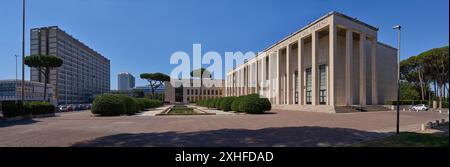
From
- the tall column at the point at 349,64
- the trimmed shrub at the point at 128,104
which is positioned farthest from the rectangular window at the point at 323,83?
the trimmed shrub at the point at 128,104

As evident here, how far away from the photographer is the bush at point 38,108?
860 inches

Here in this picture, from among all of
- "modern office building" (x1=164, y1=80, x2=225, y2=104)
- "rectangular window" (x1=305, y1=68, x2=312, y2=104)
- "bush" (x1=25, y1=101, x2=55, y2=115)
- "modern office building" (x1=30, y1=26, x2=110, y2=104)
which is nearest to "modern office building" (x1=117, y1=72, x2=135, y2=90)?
"modern office building" (x1=30, y1=26, x2=110, y2=104)

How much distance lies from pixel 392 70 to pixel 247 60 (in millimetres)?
33888

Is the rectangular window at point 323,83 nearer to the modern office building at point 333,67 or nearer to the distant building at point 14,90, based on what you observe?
the modern office building at point 333,67

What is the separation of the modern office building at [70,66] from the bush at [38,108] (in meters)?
43.0

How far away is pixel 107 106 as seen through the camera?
917 inches

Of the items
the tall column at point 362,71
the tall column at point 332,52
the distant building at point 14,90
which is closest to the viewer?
the tall column at point 332,52

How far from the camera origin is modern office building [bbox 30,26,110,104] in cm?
7638

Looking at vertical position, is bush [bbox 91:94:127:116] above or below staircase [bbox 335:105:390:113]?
above

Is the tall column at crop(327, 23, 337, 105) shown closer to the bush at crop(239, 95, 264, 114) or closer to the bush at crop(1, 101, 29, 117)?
the bush at crop(239, 95, 264, 114)

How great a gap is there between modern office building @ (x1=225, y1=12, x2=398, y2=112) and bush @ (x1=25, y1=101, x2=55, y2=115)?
29.0m
